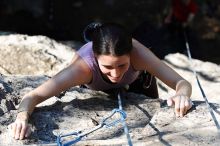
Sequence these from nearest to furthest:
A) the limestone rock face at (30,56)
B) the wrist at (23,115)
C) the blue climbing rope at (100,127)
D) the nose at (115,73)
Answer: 1. the blue climbing rope at (100,127)
2. the wrist at (23,115)
3. the nose at (115,73)
4. the limestone rock face at (30,56)

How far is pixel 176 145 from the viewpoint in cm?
201

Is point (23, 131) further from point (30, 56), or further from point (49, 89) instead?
point (30, 56)

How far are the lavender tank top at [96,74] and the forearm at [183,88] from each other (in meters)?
0.28

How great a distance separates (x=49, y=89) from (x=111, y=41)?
0.38 metres

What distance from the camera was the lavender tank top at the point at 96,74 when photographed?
243 centimetres

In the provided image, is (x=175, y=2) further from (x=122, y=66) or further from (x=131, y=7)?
(x=122, y=66)

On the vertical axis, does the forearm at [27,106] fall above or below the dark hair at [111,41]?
below

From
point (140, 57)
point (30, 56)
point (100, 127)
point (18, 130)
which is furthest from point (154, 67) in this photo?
point (30, 56)

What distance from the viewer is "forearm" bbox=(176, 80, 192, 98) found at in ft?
7.66

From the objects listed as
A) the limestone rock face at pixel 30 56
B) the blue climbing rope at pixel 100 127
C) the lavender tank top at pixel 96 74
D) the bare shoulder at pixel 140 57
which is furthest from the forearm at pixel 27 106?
the limestone rock face at pixel 30 56

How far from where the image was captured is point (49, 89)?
2320 mm

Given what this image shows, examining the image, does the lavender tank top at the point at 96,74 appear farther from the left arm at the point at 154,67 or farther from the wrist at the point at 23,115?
the wrist at the point at 23,115

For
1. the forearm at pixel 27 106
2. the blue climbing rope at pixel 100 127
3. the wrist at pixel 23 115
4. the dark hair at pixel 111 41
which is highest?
the dark hair at pixel 111 41

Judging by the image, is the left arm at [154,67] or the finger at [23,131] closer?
the finger at [23,131]
